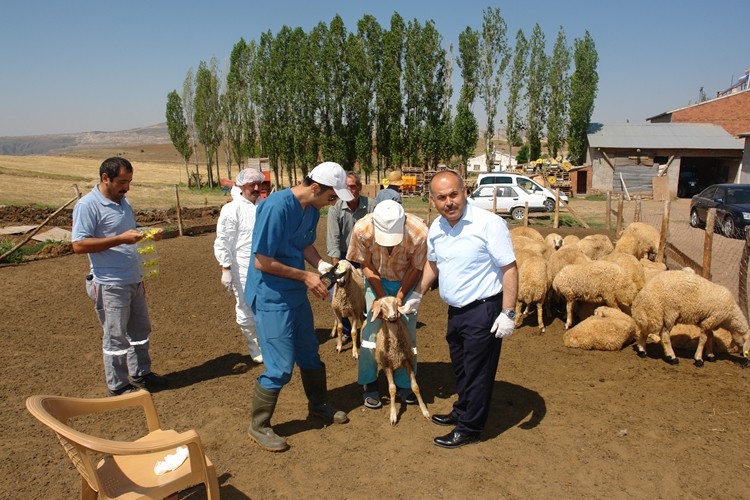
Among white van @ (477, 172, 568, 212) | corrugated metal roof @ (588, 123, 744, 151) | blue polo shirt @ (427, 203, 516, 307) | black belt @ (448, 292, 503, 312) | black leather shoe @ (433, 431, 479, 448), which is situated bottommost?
black leather shoe @ (433, 431, 479, 448)

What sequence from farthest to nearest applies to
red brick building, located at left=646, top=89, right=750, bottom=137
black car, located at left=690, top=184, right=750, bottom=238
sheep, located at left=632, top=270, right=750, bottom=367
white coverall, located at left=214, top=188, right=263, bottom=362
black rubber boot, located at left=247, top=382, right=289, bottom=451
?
red brick building, located at left=646, top=89, right=750, bottom=137 < black car, located at left=690, top=184, right=750, bottom=238 < sheep, located at left=632, top=270, right=750, bottom=367 < white coverall, located at left=214, top=188, right=263, bottom=362 < black rubber boot, located at left=247, top=382, right=289, bottom=451

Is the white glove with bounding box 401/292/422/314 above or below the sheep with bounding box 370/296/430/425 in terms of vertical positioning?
above

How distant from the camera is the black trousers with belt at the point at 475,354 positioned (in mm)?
3988

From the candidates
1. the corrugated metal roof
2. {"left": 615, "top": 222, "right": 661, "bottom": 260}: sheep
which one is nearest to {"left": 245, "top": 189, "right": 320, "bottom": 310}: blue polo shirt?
{"left": 615, "top": 222, "right": 661, "bottom": 260}: sheep

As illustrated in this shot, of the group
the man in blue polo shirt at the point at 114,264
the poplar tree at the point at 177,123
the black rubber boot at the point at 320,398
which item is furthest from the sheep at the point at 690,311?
the poplar tree at the point at 177,123

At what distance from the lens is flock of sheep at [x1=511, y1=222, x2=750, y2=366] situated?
5996mm

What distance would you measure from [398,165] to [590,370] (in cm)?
3338

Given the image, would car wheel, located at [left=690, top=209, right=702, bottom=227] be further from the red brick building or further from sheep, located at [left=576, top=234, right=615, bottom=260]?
the red brick building

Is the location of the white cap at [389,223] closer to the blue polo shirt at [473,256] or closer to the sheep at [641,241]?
the blue polo shirt at [473,256]

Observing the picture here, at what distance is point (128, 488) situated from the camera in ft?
9.66

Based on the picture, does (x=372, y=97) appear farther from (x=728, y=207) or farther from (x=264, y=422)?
(x=264, y=422)

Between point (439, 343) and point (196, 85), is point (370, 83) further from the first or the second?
point (439, 343)

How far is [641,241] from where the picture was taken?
35.1 ft

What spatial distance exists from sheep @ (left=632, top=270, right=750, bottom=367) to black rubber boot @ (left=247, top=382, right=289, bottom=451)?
4475 mm
